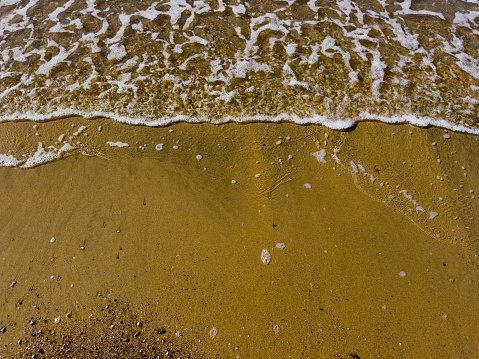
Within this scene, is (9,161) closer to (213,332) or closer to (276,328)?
(213,332)

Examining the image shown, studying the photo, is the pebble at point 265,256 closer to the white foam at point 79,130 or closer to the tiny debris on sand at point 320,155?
the tiny debris on sand at point 320,155

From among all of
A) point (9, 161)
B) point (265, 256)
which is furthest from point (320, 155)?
point (9, 161)

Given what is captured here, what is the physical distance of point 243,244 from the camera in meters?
3.40

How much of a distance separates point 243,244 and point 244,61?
334cm

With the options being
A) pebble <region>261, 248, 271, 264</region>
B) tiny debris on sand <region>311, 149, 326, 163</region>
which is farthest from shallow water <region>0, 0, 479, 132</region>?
pebble <region>261, 248, 271, 264</region>

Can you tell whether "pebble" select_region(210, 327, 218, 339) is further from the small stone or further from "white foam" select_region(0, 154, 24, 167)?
"white foam" select_region(0, 154, 24, 167)

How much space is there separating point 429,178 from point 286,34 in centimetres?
364

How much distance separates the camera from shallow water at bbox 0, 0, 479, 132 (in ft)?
14.9

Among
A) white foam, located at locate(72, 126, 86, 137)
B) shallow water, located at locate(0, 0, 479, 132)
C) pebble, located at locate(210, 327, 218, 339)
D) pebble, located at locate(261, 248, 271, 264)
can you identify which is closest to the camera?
pebble, located at locate(210, 327, 218, 339)

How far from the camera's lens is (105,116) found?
4551 millimetres

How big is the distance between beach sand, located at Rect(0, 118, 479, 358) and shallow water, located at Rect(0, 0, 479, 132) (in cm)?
45

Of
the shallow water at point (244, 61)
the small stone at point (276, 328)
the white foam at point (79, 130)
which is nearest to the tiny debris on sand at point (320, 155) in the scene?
the shallow water at point (244, 61)

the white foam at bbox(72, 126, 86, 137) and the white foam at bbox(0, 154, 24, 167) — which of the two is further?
the white foam at bbox(72, 126, 86, 137)

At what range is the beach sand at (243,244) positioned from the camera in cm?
295
